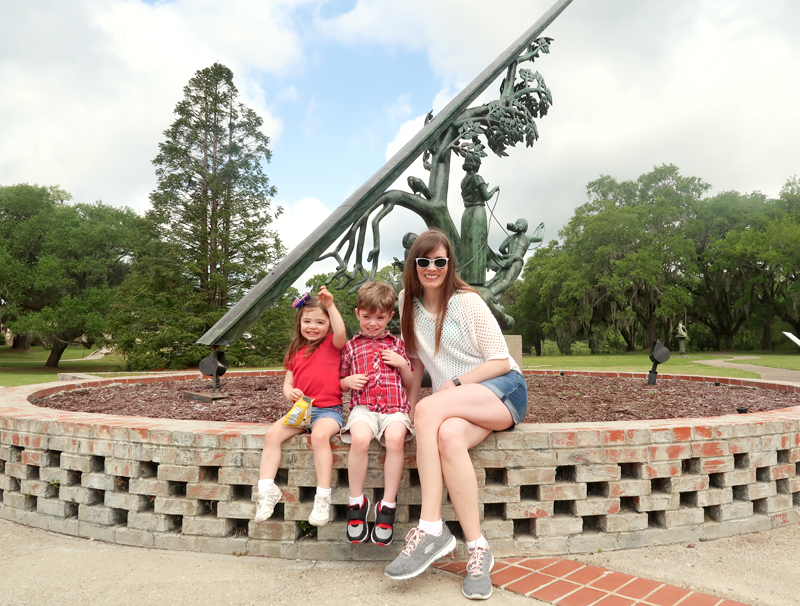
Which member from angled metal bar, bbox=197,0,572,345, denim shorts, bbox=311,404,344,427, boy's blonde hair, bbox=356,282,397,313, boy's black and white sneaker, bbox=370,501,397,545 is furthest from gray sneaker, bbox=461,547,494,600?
angled metal bar, bbox=197,0,572,345

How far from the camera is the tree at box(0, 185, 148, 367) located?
2316cm

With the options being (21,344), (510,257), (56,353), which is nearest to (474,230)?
(510,257)

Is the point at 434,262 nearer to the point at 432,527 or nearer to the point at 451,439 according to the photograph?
the point at 451,439

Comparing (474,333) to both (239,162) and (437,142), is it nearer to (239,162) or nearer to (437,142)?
(437,142)

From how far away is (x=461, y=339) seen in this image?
2.75 metres

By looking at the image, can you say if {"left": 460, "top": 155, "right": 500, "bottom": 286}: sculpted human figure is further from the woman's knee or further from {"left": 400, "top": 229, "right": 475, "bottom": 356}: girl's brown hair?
the woman's knee

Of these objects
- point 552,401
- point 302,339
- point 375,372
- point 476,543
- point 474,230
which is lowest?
point 476,543

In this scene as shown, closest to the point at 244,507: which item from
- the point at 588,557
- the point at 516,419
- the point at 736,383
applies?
the point at 516,419

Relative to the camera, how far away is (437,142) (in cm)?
595

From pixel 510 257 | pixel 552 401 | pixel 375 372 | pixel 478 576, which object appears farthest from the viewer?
pixel 510 257

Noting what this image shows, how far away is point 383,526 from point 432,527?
27 cm

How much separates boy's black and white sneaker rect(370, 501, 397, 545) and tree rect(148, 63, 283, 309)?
18.2 metres

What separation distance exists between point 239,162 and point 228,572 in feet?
69.7

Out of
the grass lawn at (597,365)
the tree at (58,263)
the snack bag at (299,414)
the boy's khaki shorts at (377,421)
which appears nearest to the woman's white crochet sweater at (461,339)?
the boy's khaki shorts at (377,421)
